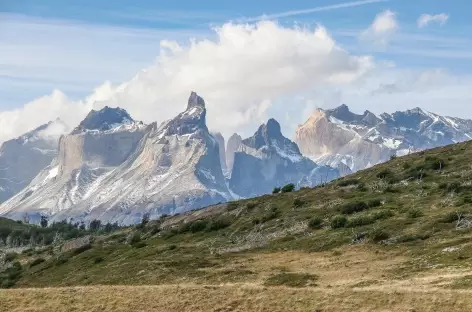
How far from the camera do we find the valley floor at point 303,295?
39.4 m

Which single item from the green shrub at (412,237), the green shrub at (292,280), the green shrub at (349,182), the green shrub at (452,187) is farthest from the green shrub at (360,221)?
the green shrub at (349,182)

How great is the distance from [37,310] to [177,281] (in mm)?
19295

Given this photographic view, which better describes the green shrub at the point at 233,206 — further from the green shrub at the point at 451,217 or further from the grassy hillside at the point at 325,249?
the green shrub at the point at 451,217

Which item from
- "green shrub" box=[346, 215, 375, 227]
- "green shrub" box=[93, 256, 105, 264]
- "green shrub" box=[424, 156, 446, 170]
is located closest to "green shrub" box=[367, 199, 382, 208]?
"green shrub" box=[346, 215, 375, 227]

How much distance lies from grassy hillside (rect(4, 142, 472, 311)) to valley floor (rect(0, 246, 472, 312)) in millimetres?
162

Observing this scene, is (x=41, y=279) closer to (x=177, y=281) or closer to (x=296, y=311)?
(x=177, y=281)

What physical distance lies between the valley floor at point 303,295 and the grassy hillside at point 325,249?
0.16 meters

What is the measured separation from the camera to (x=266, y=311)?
40781mm

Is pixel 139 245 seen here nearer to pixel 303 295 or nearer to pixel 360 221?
pixel 360 221

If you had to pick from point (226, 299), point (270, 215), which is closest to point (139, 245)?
point (270, 215)

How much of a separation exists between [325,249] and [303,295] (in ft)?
85.8

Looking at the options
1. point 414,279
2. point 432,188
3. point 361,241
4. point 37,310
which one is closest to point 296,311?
point 414,279

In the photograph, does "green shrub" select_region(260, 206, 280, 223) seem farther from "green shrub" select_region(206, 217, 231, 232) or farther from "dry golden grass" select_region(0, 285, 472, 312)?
"dry golden grass" select_region(0, 285, 472, 312)

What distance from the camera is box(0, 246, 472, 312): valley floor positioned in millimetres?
39375
